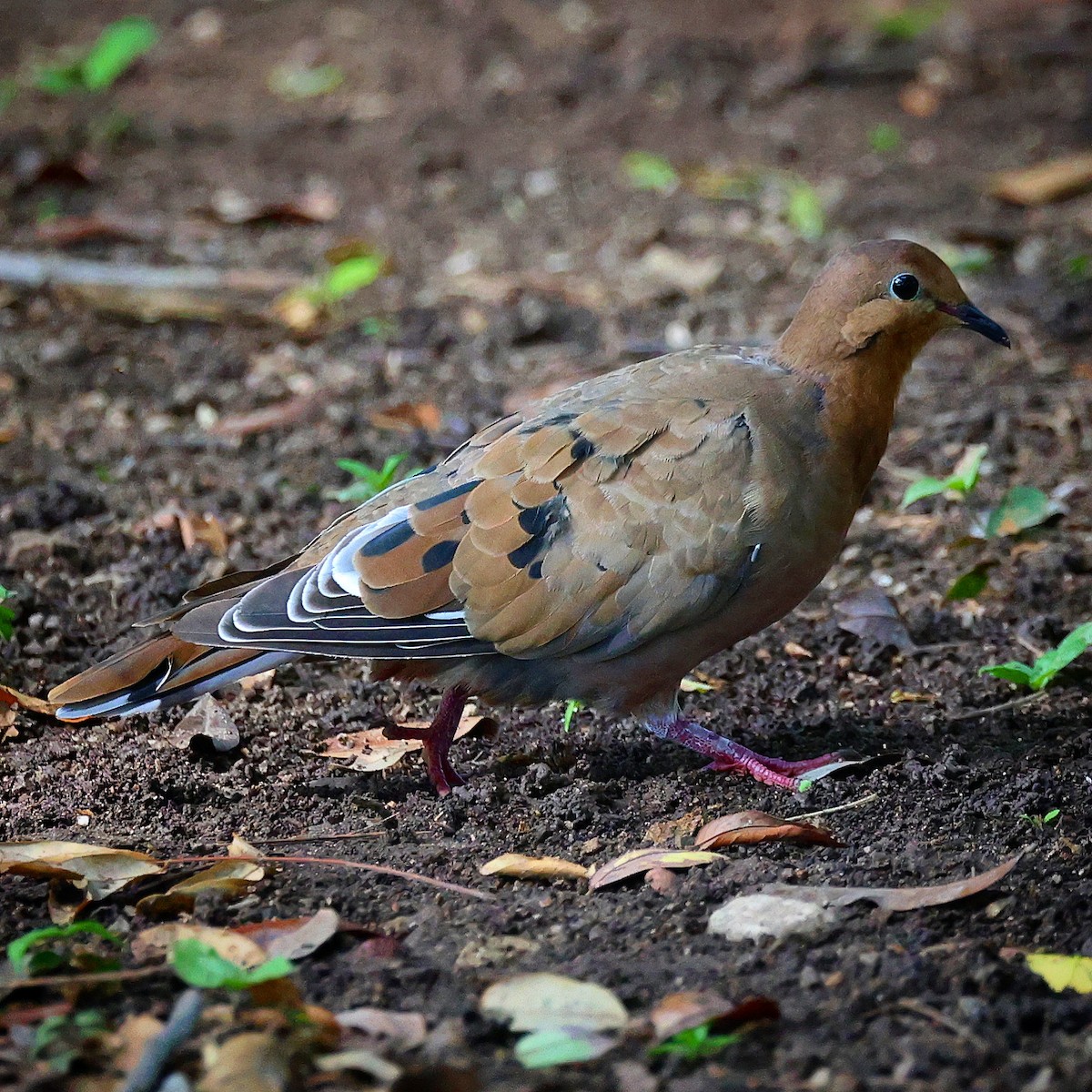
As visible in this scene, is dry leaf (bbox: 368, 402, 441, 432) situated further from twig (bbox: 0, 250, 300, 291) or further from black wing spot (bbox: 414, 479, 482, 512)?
black wing spot (bbox: 414, 479, 482, 512)

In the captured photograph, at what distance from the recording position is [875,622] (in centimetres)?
411

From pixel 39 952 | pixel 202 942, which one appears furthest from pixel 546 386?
pixel 39 952

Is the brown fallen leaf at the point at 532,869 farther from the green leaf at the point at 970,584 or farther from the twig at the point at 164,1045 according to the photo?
the green leaf at the point at 970,584

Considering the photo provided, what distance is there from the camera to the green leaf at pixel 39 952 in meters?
2.52

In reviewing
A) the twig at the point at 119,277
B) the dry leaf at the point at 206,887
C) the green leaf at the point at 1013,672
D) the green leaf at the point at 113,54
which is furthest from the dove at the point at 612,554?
the green leaf at the point at 113,54

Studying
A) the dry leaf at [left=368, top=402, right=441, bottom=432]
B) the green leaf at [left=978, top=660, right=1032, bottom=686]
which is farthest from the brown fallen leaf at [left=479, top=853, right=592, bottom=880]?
the dry leaf at [left=368, top=402, right=441, bottom=432]

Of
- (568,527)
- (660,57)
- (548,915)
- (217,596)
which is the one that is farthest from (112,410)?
(660,57)

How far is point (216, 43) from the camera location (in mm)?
9594

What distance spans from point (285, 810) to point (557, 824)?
619 mm

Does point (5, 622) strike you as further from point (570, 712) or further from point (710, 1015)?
point (710, 1015)

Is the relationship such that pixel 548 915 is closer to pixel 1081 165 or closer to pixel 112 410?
pixel 112 410

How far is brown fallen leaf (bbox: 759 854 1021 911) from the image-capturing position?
2.78 metres

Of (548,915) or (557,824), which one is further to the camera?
(557,824)

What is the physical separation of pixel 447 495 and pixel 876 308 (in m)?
1.09
